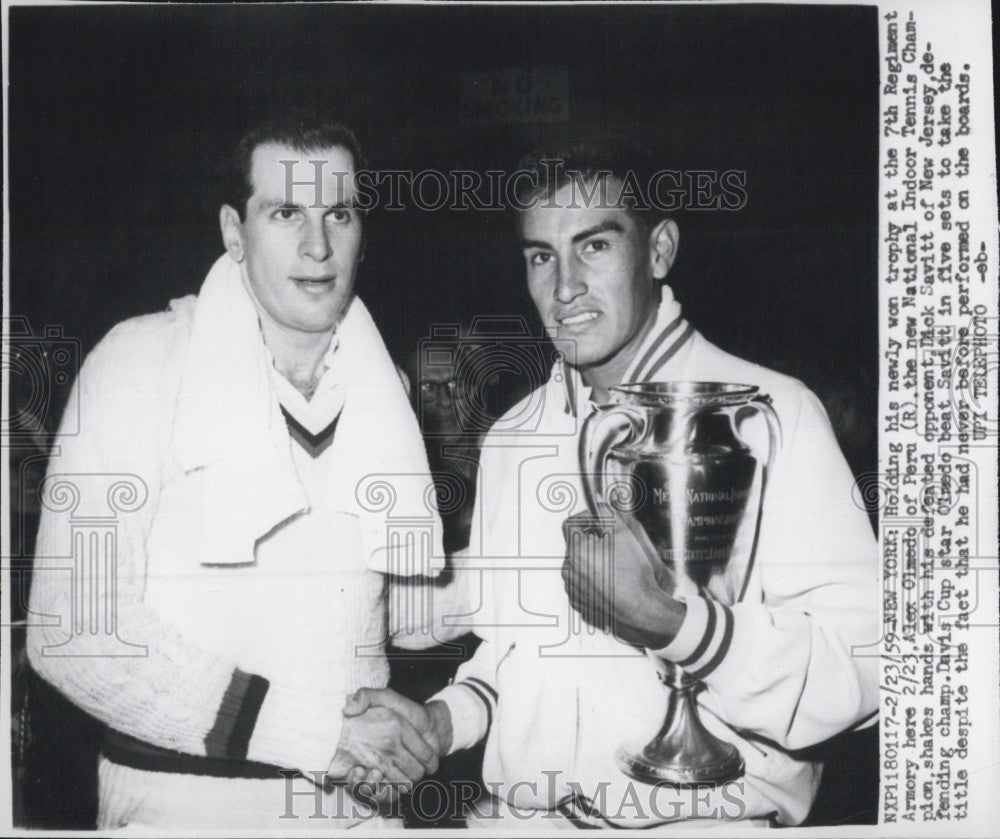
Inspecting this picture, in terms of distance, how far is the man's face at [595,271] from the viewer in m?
1.86

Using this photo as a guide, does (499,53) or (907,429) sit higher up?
(499,53)

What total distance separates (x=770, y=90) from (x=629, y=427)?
0.75m

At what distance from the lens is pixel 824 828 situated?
1.93 m

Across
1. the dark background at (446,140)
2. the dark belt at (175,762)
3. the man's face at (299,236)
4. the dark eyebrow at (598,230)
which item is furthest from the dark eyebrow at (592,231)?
the dark belt at (175,762)

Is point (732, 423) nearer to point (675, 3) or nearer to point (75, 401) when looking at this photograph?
point (675, 3)

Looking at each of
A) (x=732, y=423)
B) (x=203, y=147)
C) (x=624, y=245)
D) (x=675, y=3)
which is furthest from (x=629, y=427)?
(x=203, y=147)

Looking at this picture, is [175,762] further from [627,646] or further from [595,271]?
[595,271]

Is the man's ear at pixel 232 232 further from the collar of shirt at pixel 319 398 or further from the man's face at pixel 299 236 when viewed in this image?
the collar of shirt at pixel 319 398

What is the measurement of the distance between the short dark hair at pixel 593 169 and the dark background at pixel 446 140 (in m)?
0.03

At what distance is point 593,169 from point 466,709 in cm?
112

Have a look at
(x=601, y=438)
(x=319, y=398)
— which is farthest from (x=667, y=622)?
(x=319, y=398)

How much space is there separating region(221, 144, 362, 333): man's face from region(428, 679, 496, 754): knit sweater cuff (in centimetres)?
77

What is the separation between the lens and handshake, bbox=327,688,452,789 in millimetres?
1858

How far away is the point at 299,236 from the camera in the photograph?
1848 millimetres
